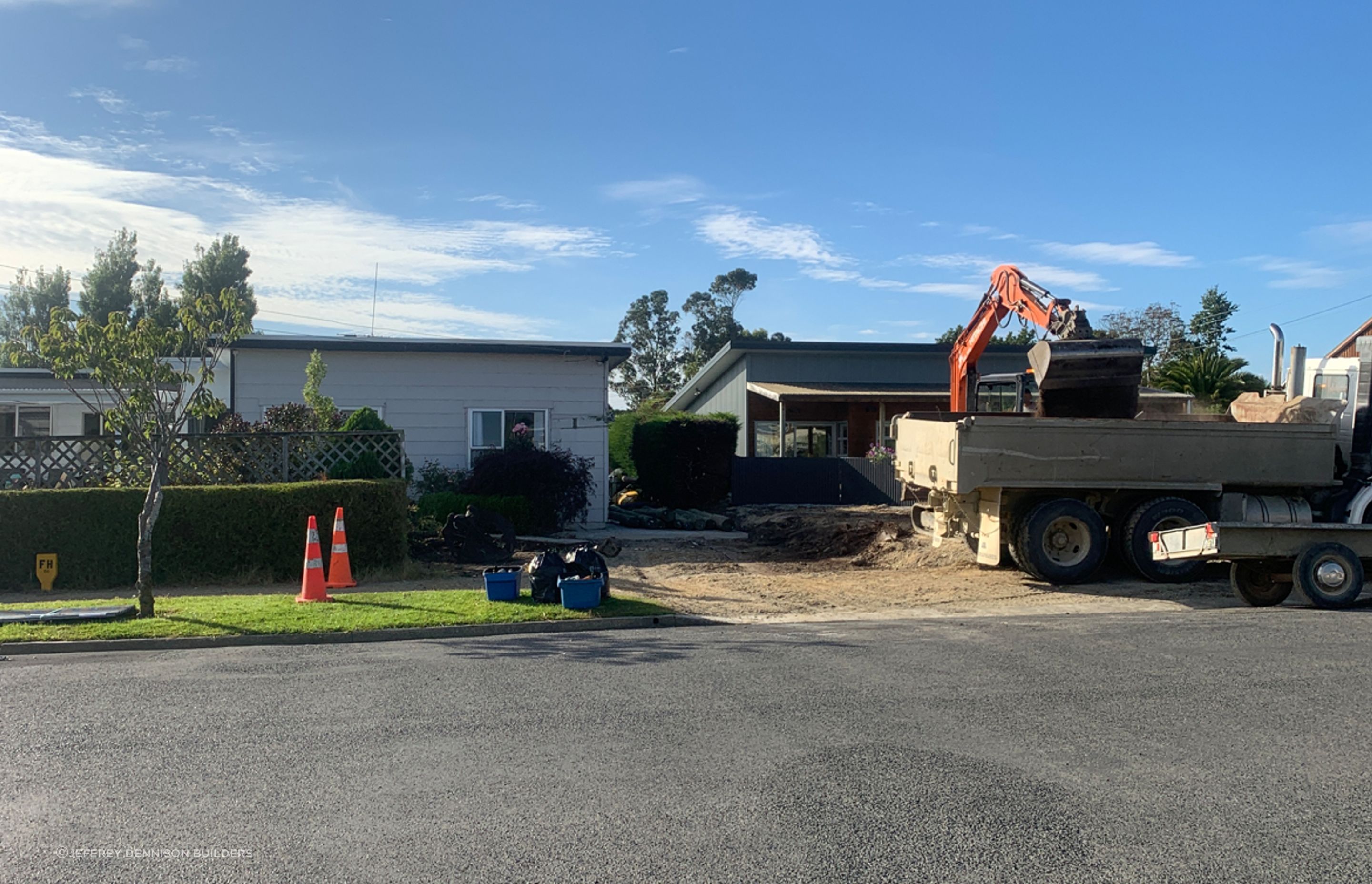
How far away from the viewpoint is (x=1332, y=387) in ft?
45.0

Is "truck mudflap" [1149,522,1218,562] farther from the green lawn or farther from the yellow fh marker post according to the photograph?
the yellow fh marker post

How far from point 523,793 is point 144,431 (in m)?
8.37

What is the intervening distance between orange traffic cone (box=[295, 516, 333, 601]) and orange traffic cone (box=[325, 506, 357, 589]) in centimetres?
77

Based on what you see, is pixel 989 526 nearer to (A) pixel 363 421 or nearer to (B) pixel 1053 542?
(B) pixel 1053 542

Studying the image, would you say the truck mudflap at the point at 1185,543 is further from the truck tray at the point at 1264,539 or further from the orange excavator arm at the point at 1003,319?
the orange excavator arm at the point at 1003,319

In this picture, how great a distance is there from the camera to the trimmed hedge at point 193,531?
43.5 feet

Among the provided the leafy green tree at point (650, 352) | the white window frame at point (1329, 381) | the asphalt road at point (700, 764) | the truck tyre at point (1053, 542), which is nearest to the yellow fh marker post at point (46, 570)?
the asphalt road at point (700, 764)

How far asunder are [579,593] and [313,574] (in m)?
3.19

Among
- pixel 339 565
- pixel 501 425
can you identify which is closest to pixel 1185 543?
pixel 339 565

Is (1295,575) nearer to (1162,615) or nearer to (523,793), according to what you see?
(1162,615)

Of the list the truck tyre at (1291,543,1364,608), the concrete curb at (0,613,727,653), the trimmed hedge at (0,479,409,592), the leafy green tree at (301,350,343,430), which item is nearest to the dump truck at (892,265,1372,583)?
the truck tyre at (1291,543,1364,608)

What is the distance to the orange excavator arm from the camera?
14.3 m

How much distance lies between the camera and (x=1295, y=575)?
11.5 m

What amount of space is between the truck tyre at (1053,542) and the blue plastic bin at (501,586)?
6.29 metres
